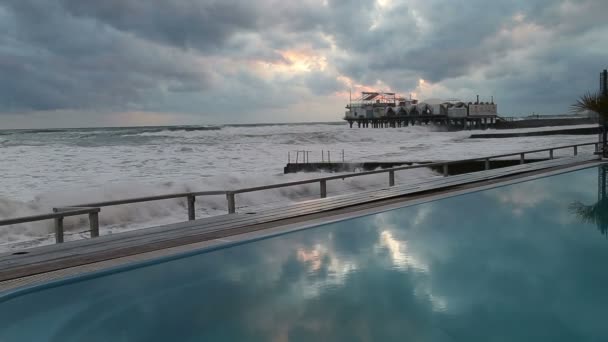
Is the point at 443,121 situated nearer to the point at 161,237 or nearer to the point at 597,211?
the point at 597,211

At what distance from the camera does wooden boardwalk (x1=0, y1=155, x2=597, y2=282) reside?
418 cm

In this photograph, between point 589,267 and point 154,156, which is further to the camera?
point 154,156

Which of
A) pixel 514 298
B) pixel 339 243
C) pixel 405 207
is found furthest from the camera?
pixel 405 207

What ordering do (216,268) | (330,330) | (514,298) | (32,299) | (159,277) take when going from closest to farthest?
(330,330) < (32,299) < (514,298) < (159,277) < (216,268)

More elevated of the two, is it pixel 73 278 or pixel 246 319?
pixel 73 278

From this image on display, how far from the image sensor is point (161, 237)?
5.00m

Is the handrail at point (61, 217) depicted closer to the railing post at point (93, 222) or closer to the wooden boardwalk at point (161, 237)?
the railing post at point (93, 222)

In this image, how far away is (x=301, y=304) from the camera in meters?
3.76

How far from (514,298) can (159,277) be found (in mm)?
2900

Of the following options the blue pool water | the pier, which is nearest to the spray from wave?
the blue pool water

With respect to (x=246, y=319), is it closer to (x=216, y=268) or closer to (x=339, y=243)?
(x=216, y=268)

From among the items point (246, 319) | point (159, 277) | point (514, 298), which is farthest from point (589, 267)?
point (159, 277)

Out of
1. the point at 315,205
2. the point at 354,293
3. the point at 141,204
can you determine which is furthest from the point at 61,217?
the point at 141,204

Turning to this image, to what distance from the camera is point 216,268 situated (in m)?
4.45
